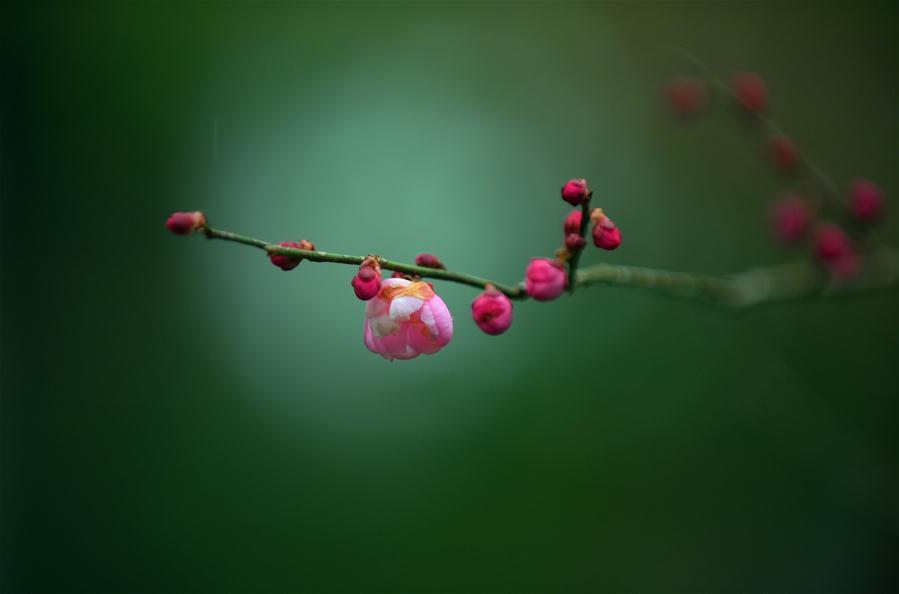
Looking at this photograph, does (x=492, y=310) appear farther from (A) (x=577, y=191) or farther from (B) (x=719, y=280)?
(B) (x=719, y=280)

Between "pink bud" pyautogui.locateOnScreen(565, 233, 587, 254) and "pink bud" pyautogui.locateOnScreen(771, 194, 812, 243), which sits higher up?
"pink bud" pyautogui.locateOnScreen(771, 194, 812, 243)

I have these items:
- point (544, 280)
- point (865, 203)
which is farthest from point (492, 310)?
point (865, 203)

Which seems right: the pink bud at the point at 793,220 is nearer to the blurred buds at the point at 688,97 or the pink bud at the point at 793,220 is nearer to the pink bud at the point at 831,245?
the pink bud at the point at 831,245

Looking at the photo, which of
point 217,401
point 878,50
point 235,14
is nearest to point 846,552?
point 878,50

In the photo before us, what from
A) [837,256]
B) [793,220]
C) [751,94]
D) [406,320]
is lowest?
[406,320]

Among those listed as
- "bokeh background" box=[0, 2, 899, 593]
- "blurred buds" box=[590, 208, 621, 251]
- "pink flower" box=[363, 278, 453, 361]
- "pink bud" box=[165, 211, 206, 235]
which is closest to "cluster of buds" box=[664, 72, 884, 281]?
"bokeh background" box=[0, 2, 899, 593]

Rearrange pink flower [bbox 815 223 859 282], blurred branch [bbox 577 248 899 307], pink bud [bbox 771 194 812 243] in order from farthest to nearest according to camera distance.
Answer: pink bud [bbox 771 194 812 243] < pink flower [bbox 815 223 859 282] < blurred branch [bbox 577 248 899 307]

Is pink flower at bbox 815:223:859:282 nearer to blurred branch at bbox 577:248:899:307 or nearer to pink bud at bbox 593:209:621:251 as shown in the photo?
blurred branch at bbox 577:248:899:307
